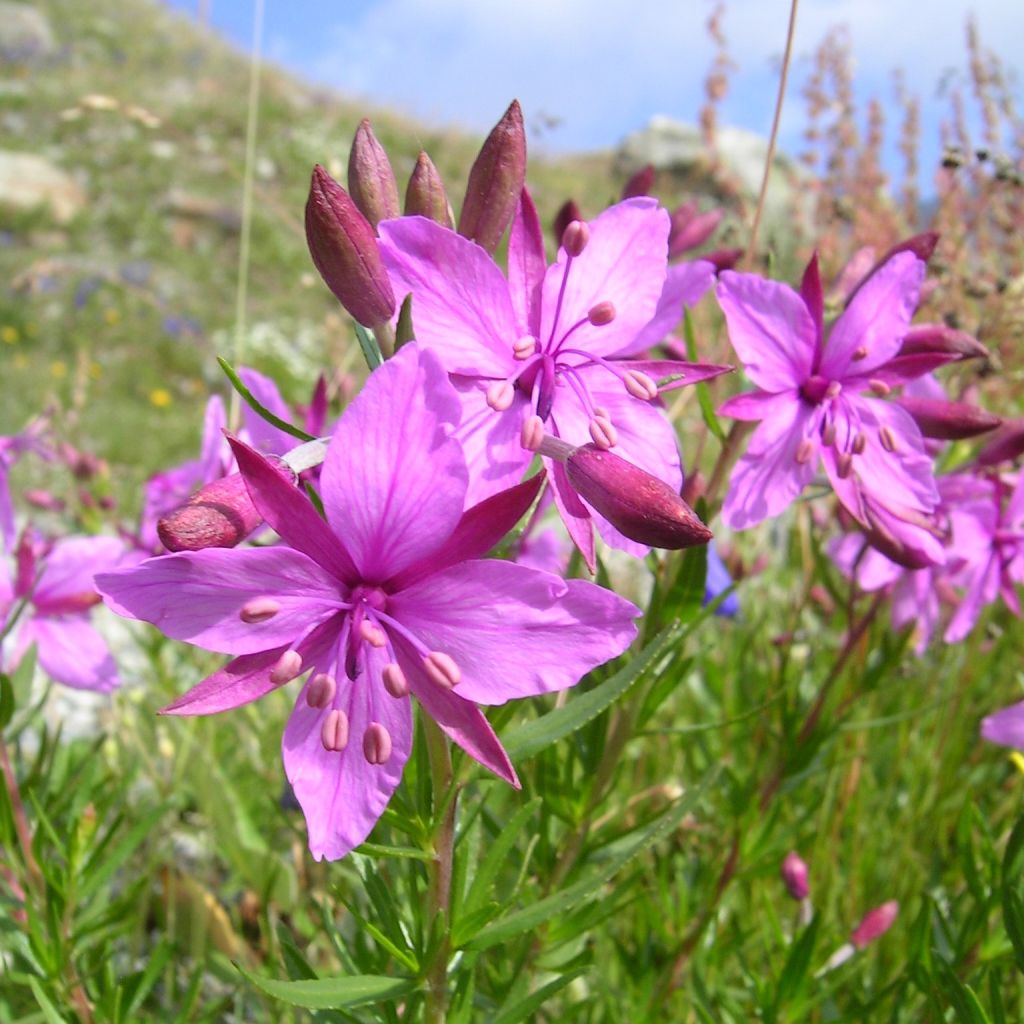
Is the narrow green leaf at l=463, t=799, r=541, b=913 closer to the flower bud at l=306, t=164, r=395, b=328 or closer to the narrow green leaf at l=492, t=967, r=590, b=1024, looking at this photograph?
the narrow green leaf at l=492, t=967, r=590, b=1024

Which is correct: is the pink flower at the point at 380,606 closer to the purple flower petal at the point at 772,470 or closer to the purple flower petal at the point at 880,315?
the purple flower petal at the point at 772,470

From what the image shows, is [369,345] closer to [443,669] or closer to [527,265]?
[527,265]

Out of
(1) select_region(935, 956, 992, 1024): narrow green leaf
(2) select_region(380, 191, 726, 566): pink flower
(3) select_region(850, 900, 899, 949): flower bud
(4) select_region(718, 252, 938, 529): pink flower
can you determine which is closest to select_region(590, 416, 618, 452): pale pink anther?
(2) select_region(380, 191, 726, 566): pink flower

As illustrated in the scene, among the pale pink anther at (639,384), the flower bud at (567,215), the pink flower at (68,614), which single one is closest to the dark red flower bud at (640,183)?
the flower bud at (567,215)

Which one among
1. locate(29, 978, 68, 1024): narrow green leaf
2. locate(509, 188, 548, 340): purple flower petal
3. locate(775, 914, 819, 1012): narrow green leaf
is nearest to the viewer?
locate(509, 188, 548, 340): purple flower petal

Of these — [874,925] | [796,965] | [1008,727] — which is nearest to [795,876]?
[874,925]

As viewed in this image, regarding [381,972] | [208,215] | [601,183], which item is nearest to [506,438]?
[381,972]

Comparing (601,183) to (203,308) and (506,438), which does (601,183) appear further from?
(506,438)
